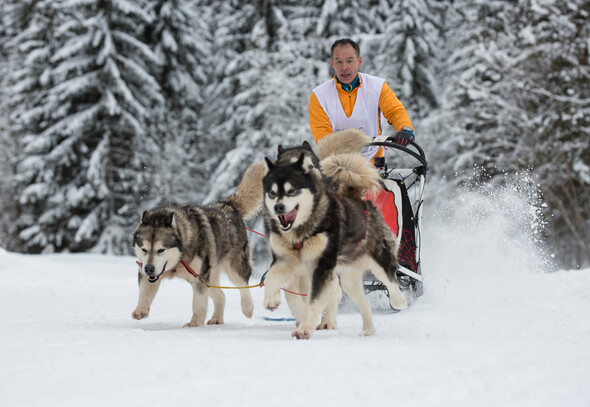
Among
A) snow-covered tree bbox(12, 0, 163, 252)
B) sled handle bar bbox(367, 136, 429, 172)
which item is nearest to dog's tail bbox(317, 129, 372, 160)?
sled handle bar bbox(367, 136, 429, 172)

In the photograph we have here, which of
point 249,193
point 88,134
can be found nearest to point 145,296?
point 249,193

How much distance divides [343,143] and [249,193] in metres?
1.31

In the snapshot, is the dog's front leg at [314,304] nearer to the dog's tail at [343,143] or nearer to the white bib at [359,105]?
the dog's tail at [343,143]

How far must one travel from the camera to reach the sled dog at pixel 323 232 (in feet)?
12.9

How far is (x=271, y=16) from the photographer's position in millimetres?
23016

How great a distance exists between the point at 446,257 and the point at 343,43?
3.30 meters

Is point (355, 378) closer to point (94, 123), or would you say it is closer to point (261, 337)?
point (261, 337)

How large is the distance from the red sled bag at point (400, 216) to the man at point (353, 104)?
1.32ft

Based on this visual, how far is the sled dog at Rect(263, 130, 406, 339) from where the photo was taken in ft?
12.9

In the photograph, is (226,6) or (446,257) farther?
(226,6)

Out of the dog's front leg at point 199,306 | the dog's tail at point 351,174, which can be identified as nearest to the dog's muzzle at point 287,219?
the dog's tail at point 351,174

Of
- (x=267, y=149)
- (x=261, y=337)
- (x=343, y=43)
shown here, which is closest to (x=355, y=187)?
(x=261, y=337)

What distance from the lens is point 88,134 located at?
2014 centimetres

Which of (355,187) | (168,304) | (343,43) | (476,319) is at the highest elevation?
(343,43)
